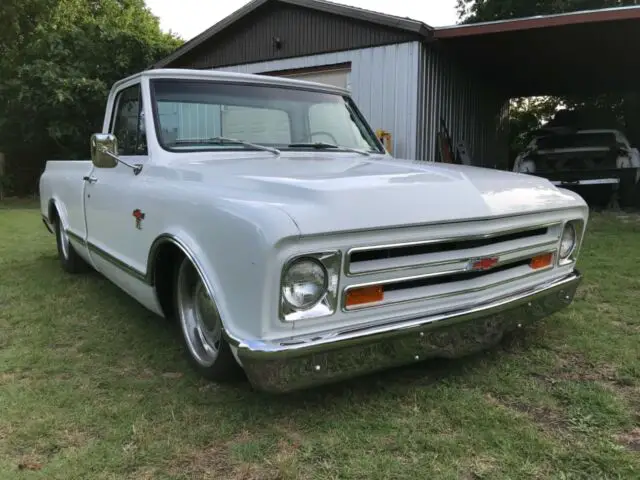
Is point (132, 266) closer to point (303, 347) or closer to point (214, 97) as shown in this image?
point (214, 97)

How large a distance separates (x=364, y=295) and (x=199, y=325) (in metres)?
1.10

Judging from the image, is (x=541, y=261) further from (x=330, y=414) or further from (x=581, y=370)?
(x=330, y=414)

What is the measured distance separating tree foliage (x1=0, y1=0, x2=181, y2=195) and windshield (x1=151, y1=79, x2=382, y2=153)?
11900 mm

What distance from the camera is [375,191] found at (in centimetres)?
249

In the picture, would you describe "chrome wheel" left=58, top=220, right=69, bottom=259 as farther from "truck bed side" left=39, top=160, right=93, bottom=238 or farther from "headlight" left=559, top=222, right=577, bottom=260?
"headlight" left=559, top=222, right=577, bottom=260

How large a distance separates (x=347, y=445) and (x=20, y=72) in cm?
1559

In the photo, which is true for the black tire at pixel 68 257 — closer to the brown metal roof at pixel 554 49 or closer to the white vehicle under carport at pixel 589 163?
the brown metal roof at pixel 554 49

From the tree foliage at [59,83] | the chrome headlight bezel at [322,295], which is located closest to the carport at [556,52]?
the chrome headlight bezel at [322,295]

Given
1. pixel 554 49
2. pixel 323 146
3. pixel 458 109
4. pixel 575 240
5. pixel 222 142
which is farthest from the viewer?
pixel 458 109

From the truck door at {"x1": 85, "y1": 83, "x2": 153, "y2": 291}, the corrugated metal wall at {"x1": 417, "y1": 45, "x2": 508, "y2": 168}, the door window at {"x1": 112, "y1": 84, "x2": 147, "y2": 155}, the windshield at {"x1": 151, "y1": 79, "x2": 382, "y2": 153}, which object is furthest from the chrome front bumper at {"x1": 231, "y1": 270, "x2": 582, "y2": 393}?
the corrugated metal wall at {"x1": 417, "y1": 45, "x2": 508, "y2": 168}

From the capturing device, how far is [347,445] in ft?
7.62

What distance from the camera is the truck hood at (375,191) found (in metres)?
2.32

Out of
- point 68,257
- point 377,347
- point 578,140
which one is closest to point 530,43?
point 578,140

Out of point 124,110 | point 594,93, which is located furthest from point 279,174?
point 594,93
